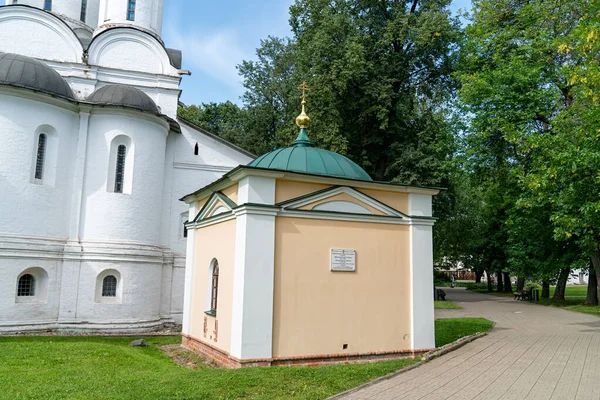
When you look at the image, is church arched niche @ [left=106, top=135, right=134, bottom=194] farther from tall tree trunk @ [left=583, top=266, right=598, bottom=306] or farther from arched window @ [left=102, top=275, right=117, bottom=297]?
tall tree trunk @ [left=583, top=266, right=598, bottom=306]

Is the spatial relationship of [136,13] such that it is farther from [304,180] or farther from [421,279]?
[421,279]

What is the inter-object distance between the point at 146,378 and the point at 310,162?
5726mm

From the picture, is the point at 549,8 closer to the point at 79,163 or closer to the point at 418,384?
the point at 418,384

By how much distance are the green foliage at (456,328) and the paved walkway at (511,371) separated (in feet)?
2.27

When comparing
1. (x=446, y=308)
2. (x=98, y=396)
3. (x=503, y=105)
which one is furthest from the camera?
(x=446, y=308)

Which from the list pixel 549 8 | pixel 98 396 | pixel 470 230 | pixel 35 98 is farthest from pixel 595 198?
pixel 470 230

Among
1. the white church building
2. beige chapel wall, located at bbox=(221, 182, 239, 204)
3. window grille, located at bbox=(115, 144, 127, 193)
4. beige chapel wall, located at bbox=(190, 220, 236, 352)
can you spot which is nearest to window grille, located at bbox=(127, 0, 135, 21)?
the white church building

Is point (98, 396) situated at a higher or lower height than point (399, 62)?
lower

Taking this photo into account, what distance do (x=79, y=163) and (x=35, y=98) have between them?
256 centimetres

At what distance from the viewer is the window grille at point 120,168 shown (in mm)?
18016

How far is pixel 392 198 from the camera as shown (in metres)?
11.0

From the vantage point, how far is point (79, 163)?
1764cm

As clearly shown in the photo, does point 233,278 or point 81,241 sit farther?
point 81,241

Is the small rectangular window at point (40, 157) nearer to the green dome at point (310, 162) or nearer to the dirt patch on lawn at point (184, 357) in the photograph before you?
the dirt patch on lawn at point (184, 357)
